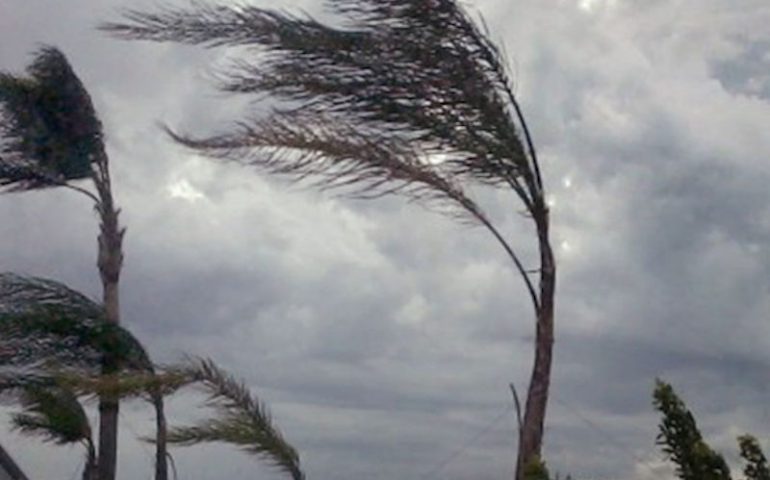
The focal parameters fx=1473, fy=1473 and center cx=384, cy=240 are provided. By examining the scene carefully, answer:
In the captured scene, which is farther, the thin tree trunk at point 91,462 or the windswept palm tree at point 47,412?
the thin tree trunk at point 91,462

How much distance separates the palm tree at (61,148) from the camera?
19094mm

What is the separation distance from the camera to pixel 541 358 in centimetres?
1118

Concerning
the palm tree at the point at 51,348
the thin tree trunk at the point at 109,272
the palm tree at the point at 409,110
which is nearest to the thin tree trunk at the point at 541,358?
the palm tree at the point at 409,110

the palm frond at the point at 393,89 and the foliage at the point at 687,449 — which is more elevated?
the palm frond at the point at 393,89

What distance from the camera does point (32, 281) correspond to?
1753 centimetres

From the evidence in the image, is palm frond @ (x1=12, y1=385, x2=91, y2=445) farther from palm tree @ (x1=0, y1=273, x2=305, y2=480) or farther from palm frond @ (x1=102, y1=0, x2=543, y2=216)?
palm frond @ (x1=102, y1=0, x2=543, y2=216)

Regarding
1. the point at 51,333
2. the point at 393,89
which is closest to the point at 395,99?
the point at 393,89

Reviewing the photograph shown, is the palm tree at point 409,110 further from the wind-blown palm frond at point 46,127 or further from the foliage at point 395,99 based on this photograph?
the wind-blown palm frond at point 46,127

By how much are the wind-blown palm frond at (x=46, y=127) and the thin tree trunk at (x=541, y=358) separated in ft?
31.9

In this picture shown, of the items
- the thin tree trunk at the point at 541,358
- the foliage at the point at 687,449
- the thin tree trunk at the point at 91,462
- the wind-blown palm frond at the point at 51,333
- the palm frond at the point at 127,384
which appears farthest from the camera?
the thin tree trunk at the point at 91,462

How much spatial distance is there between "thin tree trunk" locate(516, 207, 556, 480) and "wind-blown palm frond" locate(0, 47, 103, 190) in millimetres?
9736

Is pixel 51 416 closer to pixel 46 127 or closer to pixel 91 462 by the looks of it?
pixel 91 462

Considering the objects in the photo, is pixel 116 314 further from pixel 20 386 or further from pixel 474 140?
pixel 474 140

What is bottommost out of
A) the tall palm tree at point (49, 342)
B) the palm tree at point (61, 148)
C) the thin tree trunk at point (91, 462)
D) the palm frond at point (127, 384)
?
the palm frond at point (127, 384)
